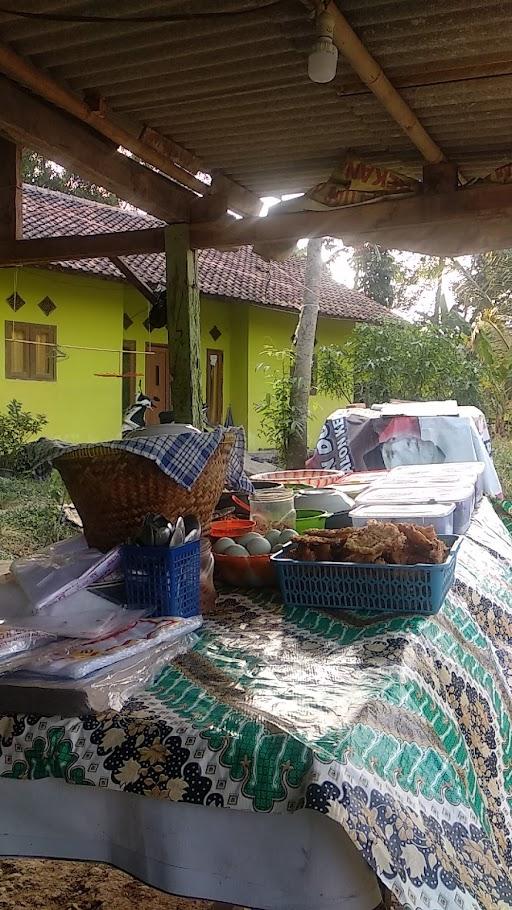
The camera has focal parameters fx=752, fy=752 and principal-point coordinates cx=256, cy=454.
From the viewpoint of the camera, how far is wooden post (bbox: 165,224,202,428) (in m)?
3.94

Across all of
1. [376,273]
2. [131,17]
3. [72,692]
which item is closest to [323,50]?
[131,17]

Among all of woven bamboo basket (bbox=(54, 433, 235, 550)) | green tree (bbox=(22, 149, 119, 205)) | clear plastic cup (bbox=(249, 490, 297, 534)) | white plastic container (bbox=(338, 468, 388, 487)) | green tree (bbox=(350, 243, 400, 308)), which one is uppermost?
green tree (bbox=(22, 149, 119, 205))

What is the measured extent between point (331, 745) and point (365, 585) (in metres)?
0.67

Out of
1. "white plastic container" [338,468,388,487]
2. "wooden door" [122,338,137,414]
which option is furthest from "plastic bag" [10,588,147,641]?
"wooden door" [122,338,137,414]

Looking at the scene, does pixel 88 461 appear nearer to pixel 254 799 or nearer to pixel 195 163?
pixel 254 799

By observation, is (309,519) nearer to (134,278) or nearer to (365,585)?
(365,585)

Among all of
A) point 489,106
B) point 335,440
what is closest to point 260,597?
point 489,106

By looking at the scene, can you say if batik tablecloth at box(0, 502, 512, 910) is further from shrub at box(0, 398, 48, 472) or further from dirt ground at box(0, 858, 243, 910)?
shrub at box(0, 398, 48, 472)

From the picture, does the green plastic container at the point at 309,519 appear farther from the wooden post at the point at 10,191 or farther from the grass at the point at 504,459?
the grass at the point at 504,459

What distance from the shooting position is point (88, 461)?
1797 millimetres

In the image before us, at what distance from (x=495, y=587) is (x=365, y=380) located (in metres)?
9.64

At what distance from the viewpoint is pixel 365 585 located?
1713mm

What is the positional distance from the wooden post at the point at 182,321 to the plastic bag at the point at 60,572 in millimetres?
2184

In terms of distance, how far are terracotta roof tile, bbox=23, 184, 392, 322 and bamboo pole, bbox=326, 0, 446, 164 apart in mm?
7591
